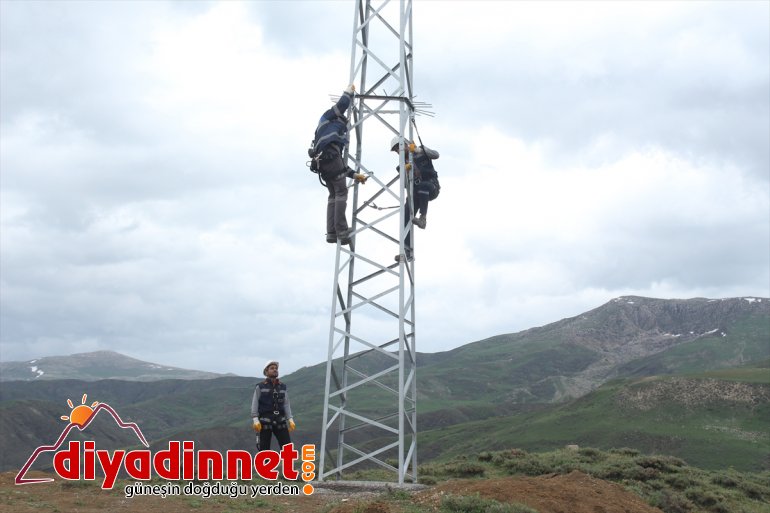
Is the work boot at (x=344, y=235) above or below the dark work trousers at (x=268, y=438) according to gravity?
above

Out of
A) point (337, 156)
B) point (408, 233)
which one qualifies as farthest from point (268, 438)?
point (337, 156)

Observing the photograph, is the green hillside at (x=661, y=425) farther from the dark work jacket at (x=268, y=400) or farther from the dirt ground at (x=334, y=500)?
the dark work jacket at (x=268, y=400)

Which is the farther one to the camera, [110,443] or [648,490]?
[110,443]

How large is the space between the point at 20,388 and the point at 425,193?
177093mm

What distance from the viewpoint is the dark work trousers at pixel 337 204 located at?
48.4 ft

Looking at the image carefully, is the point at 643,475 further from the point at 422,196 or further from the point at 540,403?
the point at 540,403

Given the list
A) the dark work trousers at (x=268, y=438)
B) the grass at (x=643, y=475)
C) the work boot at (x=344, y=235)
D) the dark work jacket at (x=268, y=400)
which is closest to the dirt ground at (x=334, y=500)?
the dark work trousers at (x=268, y=438)

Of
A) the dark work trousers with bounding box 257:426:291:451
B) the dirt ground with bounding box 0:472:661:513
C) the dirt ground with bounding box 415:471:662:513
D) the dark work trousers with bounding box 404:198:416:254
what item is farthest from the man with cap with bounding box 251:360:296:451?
the dark work trousers with bounding box 404:198:416:254

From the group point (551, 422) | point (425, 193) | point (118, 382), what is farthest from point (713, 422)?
point (118, 382)

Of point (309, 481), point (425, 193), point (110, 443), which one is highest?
point (425, 193)

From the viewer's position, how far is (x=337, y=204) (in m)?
14.9

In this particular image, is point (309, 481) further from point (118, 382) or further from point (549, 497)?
point (118, 382)

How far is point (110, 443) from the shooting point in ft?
304

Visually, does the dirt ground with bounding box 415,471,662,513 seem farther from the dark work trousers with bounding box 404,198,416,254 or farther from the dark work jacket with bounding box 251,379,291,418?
the dark work trousers with bounding box 404,198,416,254
